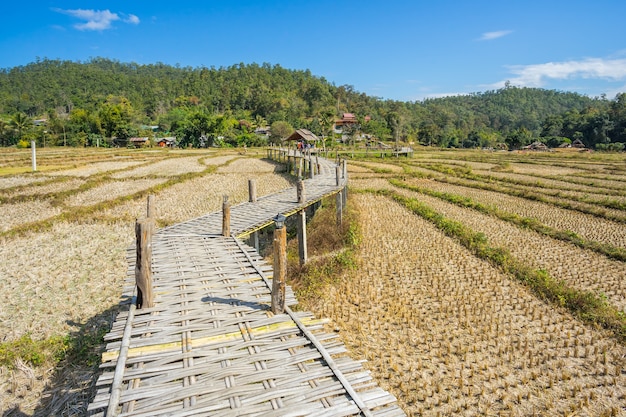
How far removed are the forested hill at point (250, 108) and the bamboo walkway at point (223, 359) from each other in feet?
176

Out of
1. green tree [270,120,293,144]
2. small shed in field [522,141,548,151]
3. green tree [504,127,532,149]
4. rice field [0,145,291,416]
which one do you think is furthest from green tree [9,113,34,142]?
small shed in field [522,141,548,151]

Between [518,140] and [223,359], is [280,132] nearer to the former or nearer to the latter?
[518,140]

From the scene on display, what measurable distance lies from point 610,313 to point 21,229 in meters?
16.0

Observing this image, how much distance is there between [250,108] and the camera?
86.2m

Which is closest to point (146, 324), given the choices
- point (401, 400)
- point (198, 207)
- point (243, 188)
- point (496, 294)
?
point (401, 400)

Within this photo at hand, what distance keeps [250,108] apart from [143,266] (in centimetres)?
8508

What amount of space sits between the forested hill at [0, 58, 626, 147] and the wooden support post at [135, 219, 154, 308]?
54.0m

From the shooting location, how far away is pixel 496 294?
864cm

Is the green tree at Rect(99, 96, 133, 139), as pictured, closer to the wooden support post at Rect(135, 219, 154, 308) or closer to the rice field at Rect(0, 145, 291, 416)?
the rice field at Rect(0, 145, 291, 416)

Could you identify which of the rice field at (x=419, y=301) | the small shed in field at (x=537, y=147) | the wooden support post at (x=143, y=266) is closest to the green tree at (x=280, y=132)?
the small shed in field at (x=537, y=147)

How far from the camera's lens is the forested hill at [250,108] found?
64.2m

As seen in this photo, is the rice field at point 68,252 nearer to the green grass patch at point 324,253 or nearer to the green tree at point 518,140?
the green grass patch at point 324,253

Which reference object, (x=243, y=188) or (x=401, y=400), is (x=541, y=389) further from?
(x=243, y=188)

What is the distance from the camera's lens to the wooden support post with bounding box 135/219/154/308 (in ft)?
17.1
